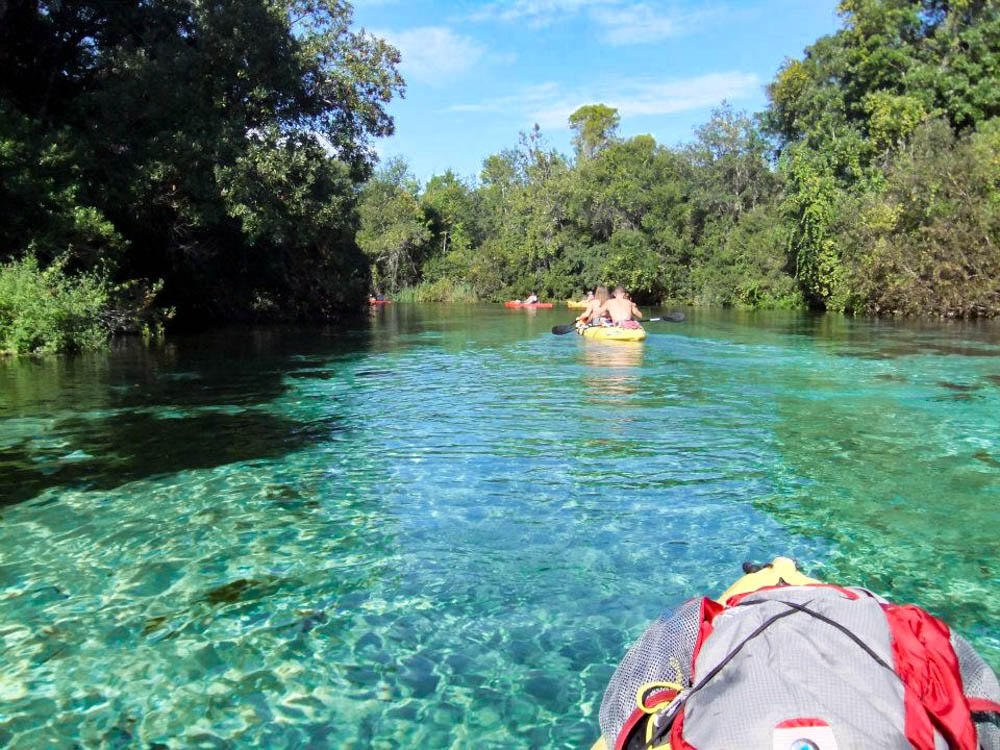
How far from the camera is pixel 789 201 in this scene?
127 feet

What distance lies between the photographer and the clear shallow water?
12.5 ft

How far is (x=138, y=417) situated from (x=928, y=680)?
963 cm

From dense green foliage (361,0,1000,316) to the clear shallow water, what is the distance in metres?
20.4

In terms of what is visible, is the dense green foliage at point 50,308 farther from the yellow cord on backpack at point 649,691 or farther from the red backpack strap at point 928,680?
the red backpack strap at point 928,680

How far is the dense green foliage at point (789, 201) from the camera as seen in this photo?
30.3 m

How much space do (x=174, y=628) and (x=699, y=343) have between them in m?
17.5

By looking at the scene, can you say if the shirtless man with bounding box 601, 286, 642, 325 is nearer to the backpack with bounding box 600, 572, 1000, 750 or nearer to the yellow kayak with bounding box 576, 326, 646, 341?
the yellow kayak with bounding box 576, 326, 646, 341

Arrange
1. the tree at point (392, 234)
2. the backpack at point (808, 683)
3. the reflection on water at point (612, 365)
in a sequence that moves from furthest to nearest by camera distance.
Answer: the tree at point (392, 234) → the reflection on water at point (612, 365) → the backpack at point (808, 683)

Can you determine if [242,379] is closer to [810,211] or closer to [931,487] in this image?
[931,487]

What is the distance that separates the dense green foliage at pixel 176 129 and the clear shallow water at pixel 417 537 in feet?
21.6

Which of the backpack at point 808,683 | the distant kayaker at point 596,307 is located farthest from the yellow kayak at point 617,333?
the backpack at point 808,683

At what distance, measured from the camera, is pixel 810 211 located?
37000mm

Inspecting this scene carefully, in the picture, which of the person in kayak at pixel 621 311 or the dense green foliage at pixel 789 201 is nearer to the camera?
the person in kayak at pixel 621 311

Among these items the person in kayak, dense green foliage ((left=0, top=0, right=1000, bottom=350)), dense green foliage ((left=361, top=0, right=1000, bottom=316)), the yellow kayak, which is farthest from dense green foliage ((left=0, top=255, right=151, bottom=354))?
dense green foliage ((left=361, top=0, right=1000, bottom=316))
